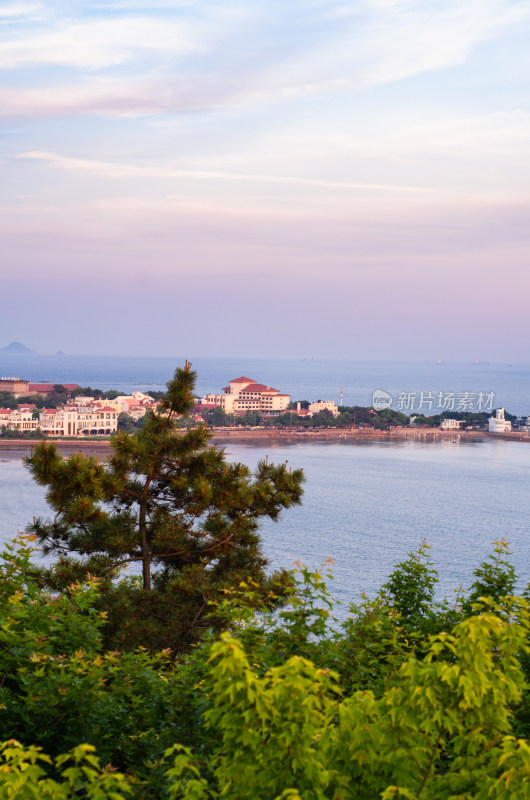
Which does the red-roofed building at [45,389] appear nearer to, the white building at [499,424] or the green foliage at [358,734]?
the white building at [499,424]

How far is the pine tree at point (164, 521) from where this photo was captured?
7242 mm

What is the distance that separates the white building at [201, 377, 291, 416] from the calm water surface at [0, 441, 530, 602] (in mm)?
21302

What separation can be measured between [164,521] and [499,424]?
221ft

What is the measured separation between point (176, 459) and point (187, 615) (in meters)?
1.57

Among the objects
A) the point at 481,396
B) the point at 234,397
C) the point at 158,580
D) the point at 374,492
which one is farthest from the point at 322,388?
the point at 158,580

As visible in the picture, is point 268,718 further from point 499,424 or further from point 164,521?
point 499,424

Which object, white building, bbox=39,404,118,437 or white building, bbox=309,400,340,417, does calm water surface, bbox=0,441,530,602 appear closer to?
white building, bbox=39,404,118,437

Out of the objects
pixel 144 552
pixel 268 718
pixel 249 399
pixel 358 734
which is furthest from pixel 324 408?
pixel 268 718

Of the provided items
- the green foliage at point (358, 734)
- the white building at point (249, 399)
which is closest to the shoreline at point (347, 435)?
the white building at point (249, 399)

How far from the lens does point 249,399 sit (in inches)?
3130

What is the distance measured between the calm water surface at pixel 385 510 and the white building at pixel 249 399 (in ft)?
69.9

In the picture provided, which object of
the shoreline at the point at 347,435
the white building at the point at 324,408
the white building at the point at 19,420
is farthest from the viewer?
the white building at the point at 324,408

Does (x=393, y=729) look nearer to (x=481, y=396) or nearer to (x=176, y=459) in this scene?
(x=176, y=459)

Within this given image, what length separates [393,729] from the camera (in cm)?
247
